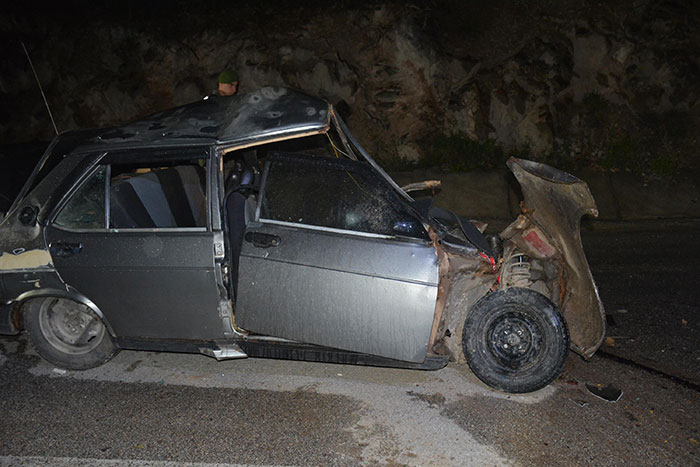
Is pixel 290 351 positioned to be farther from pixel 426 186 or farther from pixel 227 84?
pixel 227 84

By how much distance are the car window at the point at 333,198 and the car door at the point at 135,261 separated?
0.50 m

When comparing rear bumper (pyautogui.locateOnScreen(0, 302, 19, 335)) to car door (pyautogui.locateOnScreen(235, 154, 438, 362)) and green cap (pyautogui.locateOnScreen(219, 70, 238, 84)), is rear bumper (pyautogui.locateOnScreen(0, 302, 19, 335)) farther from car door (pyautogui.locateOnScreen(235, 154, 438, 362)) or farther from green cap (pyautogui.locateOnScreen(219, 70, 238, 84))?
green cap (pyautogui.locateOnScreen(219, 70, 238, 84))

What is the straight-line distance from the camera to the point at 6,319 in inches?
176

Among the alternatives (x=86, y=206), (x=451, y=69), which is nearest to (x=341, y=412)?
(x=86, y=206)

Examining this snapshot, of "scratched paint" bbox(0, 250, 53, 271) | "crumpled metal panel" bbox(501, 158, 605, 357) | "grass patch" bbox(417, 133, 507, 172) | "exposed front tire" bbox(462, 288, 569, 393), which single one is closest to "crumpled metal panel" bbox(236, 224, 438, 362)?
"exposed front tire" bbox(462, 288, 569, 393)

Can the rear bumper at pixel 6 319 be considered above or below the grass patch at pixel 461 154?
below

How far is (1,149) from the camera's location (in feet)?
20.7

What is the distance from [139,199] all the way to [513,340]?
3046 mm

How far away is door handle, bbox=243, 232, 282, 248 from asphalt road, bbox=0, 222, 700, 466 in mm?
1121

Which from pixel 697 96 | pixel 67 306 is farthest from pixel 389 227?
pixel 697 96

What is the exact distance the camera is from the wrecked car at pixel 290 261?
3963mm

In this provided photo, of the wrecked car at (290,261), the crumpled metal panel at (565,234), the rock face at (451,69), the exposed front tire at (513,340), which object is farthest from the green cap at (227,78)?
the rock face at (451,69)

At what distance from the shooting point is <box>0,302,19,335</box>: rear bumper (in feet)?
14.6

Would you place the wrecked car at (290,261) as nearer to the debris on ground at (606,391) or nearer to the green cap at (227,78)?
the debris on ground at (606,391)
